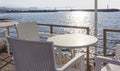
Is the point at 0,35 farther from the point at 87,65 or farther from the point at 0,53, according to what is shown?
the point at 87,65

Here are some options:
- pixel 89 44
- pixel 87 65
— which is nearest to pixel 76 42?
pixel 89 44

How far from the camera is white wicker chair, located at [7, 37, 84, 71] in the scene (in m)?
1.66

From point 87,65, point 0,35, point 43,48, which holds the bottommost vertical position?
point 87,65

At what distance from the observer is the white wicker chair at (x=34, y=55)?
5.43 ft

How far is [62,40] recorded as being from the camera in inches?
107

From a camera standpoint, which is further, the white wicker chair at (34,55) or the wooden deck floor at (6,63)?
the wooden deck floor at (6,63)

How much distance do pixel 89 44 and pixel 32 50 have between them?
0.98m

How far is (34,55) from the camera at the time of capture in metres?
1.73

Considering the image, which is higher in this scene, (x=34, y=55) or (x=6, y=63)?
(x=34, y=55)

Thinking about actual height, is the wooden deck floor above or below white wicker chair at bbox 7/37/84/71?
below

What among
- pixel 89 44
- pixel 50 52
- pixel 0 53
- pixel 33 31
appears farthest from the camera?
pixel 0 53

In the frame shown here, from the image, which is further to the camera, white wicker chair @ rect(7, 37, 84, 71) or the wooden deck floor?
the wooden deck floor

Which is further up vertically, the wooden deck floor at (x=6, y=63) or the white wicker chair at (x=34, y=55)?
the white wicker chair at (x=34, y=55)

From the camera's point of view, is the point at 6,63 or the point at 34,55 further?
the point at 6,63
